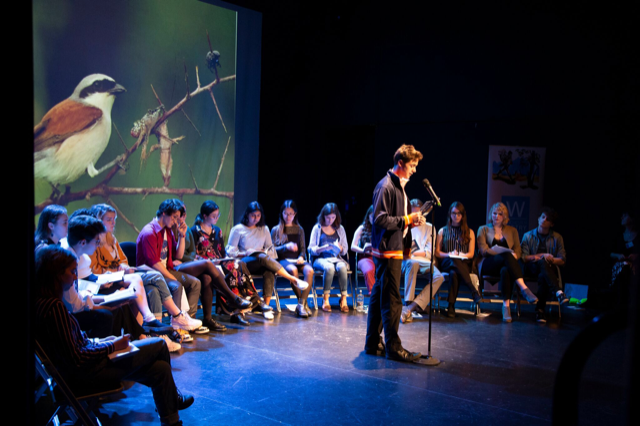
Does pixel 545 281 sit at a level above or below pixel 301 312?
above

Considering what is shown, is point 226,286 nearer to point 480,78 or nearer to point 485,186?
point 485,186

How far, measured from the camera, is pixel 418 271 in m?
6.12

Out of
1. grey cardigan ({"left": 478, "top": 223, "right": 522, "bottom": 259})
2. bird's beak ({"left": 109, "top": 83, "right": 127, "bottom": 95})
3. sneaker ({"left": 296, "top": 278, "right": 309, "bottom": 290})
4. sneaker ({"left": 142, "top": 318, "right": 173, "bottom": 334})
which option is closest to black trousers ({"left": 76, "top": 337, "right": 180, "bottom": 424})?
sneaker ({"left": 142, "top": 318, "right": 173, "bottom": 334})

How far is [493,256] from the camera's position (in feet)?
20.3

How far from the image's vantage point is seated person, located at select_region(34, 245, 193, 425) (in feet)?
8.18

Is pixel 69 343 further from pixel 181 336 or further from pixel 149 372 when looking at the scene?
pixel 181 336

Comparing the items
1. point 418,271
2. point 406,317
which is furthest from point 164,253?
point 418,271

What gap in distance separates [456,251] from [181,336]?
3162 mm

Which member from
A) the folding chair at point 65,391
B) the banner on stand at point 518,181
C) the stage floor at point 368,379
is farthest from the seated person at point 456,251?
the folding chair at point 65,391

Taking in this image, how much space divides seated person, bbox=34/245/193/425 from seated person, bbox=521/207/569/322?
4.59 metres

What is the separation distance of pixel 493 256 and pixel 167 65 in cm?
451

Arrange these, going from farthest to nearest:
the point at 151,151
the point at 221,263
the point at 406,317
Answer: the point at 151,151
the point at 406,317
the point at 221,263

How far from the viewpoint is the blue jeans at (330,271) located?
6.18 m

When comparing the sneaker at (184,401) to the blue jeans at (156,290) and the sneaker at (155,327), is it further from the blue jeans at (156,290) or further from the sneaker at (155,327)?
the blue jeans at (156,290)
